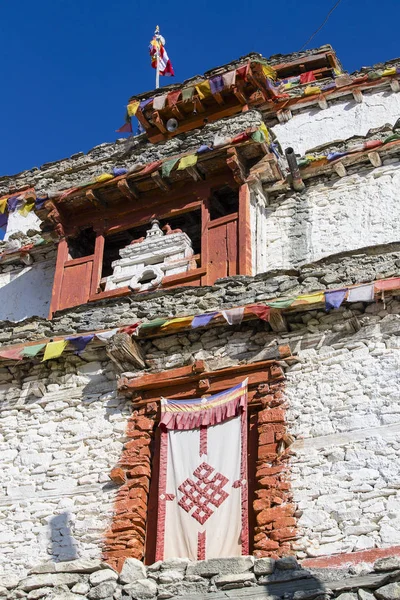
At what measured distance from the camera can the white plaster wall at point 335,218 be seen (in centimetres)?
1380

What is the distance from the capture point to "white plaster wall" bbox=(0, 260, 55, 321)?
626 inches

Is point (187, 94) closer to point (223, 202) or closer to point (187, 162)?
point (223, 202)

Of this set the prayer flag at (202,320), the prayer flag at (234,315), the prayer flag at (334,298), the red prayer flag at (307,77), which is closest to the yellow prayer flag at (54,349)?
the prayer flag at (202,320)

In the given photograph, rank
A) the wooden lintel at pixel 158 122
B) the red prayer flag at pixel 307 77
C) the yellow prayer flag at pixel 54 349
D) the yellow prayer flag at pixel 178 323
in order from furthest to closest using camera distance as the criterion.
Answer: the red prayer flag at pixel 307 77
the wooden lintel at pixel 158 122
the yellow prayer flag at pixel 54 349
the yellow prayer flag at pixel 178 323

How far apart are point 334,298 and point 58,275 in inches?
225

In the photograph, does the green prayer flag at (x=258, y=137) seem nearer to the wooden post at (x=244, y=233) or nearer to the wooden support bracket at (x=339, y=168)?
the wooden post at (x=244, y=233)

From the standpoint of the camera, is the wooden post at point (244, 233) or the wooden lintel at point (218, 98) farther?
the wooden lintel at point (218, 98)

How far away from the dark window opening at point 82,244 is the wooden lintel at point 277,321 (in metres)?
5.30

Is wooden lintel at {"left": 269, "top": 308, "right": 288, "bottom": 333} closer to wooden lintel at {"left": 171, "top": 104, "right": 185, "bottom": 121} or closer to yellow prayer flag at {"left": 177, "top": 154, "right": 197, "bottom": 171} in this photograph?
yellow prayer flag at {"left": 177, "top": 154, "right": 197, "bottom": 171}

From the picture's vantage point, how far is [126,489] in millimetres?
9938

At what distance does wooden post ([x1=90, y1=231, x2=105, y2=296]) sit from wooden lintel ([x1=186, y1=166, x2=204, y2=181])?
1.88 meters

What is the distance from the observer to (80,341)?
440 inches

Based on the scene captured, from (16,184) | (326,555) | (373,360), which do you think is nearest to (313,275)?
(373,360)

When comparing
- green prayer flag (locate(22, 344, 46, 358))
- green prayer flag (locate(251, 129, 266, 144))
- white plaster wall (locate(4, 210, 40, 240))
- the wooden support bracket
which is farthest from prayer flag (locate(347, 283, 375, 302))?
white plaster wall (locate(4, 210, 40, 240))
